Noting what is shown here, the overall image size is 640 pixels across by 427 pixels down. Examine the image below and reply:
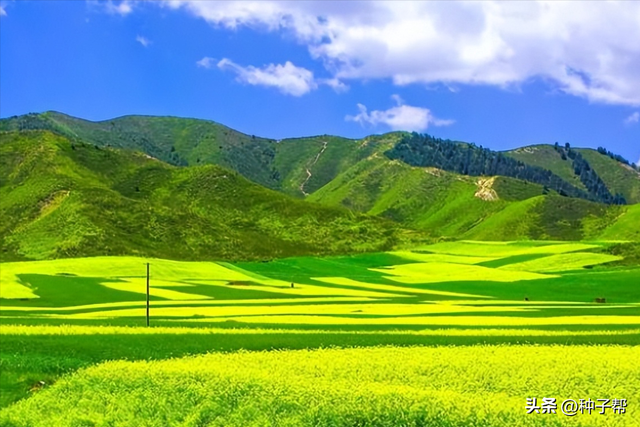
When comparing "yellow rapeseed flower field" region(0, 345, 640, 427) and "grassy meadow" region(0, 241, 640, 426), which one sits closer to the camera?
"yellow rapeseed flower field" region(0, 345, 640, 427)

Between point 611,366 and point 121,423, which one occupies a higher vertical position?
point 611,366

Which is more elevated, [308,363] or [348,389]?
[348,389]

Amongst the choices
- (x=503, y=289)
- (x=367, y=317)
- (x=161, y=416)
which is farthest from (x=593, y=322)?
→ (x=503, y=289)

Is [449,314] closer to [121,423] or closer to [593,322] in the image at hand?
[593,322]

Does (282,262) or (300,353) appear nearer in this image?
(300,353)

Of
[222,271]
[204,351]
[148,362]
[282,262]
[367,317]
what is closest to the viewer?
[148,362]

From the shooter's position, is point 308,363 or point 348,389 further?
point 308,363

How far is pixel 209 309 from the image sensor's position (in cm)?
7094

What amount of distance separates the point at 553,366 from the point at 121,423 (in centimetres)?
1705

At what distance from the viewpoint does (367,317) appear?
60062 millimetres

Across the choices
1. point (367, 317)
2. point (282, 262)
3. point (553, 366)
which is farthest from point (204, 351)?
point (282, 262)

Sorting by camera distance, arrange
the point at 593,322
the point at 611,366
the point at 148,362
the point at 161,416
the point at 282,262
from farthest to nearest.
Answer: the point at 282,262
the point at 593,322
the point at 148,362
the point at 611,366
the point at 161,416

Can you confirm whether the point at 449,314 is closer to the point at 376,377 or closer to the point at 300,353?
the point at 300,353

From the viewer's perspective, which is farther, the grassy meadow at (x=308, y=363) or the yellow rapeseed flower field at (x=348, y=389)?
the grassy meadow at (x=308, y=363)
